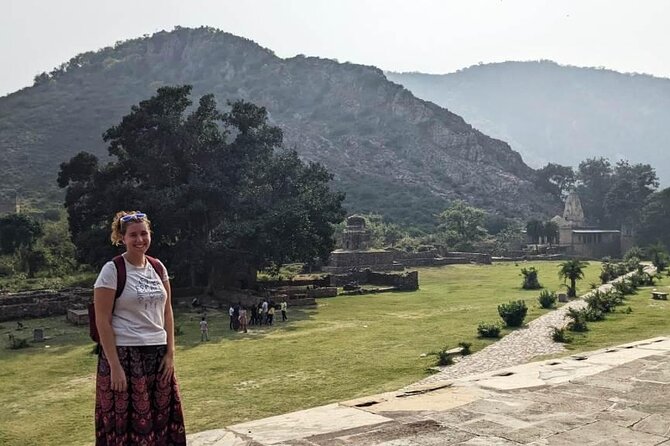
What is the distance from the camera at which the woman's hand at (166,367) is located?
435 centimetres

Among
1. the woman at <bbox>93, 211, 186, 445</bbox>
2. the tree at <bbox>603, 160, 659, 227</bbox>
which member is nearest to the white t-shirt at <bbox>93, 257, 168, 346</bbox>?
the woman at <bbox>93, 211, 186, 445</bbox>

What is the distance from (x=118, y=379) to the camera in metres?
4.10

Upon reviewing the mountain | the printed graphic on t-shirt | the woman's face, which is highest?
the mountain

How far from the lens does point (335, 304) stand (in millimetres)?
26297

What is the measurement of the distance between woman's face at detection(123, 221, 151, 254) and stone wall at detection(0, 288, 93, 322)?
2168 cm

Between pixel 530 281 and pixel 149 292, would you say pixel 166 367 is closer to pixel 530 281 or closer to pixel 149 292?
pixel 149 292

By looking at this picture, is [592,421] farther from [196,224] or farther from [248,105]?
[248,105]

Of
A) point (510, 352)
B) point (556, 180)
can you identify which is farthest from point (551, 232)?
point (510, 352)

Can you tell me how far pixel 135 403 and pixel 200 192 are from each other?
25062mm

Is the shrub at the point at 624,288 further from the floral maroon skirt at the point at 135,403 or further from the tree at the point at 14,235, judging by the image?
the tree at the point at 14,235

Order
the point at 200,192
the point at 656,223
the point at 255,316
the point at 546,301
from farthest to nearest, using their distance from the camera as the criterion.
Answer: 1. the point at 656,223
2. the point at 200,192
3. the point at 546,301
4. the point at 255,316

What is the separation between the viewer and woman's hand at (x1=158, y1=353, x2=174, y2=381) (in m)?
4.35

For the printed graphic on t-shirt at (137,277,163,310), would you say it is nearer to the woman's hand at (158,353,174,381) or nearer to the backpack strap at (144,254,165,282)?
→ the backpack strap at (144,254,165,282)

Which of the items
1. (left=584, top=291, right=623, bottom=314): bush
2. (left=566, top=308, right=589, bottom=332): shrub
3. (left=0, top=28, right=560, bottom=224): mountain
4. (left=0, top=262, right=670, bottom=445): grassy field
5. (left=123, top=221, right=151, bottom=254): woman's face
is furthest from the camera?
(left=0, top=28, right=560, bottom=224): mountain
